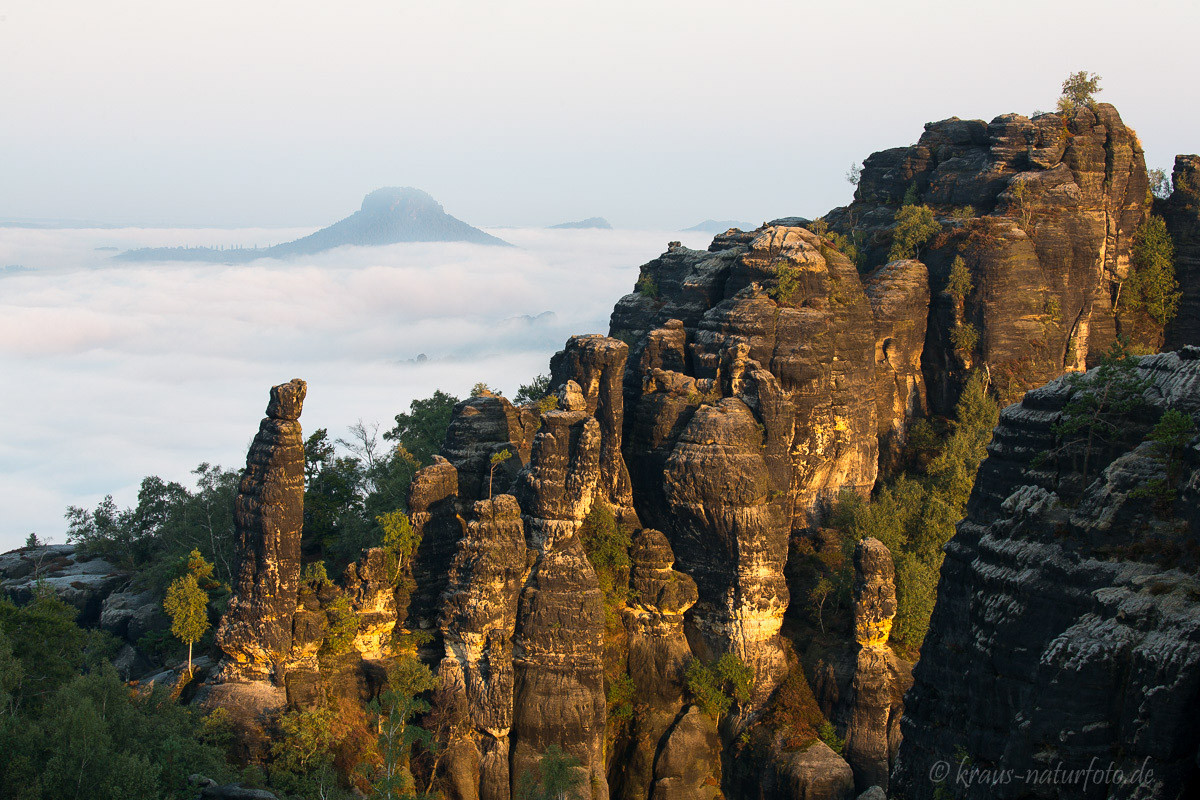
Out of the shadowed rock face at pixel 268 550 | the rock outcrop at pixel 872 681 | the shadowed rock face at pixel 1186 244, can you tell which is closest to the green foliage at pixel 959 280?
the shadowed rock face at pixel 1186 244

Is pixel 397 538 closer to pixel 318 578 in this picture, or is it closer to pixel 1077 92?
pixel 318 578

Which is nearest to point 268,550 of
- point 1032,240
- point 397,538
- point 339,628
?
point 339,628

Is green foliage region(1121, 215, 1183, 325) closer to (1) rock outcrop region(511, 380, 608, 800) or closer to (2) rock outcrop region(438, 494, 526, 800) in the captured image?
(1) rock outcrop region(511, 380, 608, 800)

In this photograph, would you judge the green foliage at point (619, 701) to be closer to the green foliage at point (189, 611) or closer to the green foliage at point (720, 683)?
the green foliage at point (720, 683)

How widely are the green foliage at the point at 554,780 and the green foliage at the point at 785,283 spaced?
22258 mm

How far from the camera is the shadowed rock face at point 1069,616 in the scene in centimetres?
1672

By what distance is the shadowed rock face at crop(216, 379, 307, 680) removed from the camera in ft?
122

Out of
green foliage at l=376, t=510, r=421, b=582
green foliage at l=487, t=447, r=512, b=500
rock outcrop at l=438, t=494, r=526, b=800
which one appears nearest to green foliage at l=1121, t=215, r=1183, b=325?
green foliage at l=487, t=447, r=512, b=500

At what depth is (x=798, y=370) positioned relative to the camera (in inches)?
1800

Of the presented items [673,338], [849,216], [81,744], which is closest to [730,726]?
[673,338]

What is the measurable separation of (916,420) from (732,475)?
16.9 meters

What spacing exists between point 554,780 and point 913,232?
34.5m

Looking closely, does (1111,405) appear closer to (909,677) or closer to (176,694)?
(909,677)

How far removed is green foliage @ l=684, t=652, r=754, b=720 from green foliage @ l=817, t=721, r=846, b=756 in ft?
9.70
